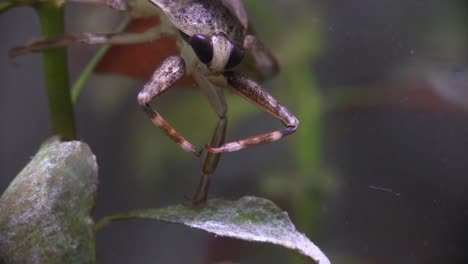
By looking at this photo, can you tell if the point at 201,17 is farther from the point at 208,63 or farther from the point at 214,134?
the point at 214,134

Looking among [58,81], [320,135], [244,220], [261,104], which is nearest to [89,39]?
[58,81]

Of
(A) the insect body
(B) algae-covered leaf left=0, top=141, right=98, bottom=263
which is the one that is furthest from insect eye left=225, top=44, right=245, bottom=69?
(B) algae-covered leaf left=0, top=141, right=98, bottom=263

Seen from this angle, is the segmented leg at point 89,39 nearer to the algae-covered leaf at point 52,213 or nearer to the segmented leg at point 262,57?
the segmented leg at point 262,57

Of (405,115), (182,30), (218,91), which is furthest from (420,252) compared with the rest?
(182,30)

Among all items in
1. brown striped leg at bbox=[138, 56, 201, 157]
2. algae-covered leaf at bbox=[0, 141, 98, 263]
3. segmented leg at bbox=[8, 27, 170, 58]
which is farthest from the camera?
segmented leg at bbox=[8, 27, 170, 58]

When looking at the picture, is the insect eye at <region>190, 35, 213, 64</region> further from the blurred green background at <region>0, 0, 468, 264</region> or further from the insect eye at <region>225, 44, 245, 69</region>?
the blurred green background at <region>0, 0, 468, 264</region>
